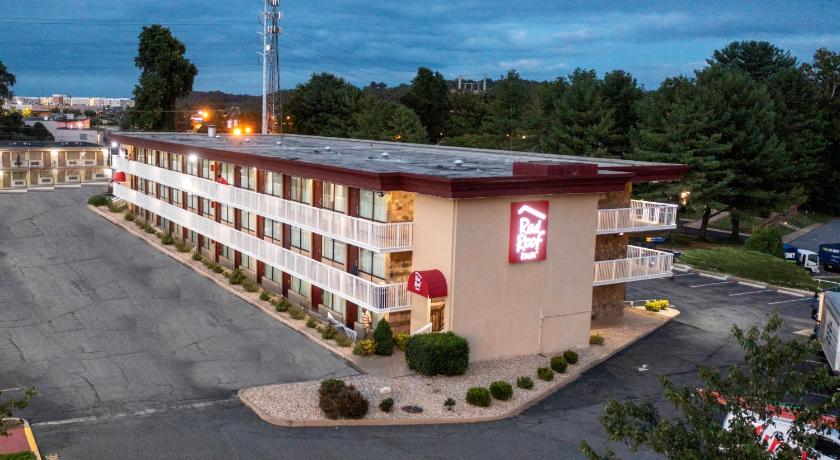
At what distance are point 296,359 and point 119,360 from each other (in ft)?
23.0

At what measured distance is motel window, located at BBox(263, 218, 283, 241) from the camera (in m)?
42.7

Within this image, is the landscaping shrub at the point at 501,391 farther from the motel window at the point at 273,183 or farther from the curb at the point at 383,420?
the motel window at the point at 273,183

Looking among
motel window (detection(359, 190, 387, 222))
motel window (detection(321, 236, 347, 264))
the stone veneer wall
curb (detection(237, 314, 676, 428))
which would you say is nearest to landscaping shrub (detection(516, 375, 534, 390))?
curb (detection(237, 314, 676, 428))

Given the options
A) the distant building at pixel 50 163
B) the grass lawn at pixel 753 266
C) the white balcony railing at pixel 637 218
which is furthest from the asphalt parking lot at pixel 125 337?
the distant building at pixel 50 163

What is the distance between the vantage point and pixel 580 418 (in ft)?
88.1

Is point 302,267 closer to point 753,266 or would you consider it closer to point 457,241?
point 457,241

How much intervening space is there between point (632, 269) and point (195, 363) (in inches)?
815

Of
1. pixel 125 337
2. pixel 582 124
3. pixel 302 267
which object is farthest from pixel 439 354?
pixel 582 124

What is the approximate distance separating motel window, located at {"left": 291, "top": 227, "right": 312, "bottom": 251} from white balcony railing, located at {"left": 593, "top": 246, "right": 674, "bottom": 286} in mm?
14509

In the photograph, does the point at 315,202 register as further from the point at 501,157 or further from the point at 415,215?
the point at 501,157

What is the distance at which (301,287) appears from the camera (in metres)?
41.2

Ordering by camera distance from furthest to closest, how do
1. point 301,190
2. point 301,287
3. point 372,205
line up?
point 301,287 → point 301,190 → point 372,205

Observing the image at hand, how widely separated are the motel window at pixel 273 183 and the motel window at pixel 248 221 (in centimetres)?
241

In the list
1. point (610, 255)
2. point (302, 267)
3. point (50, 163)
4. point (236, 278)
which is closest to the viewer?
point (302, 267)
